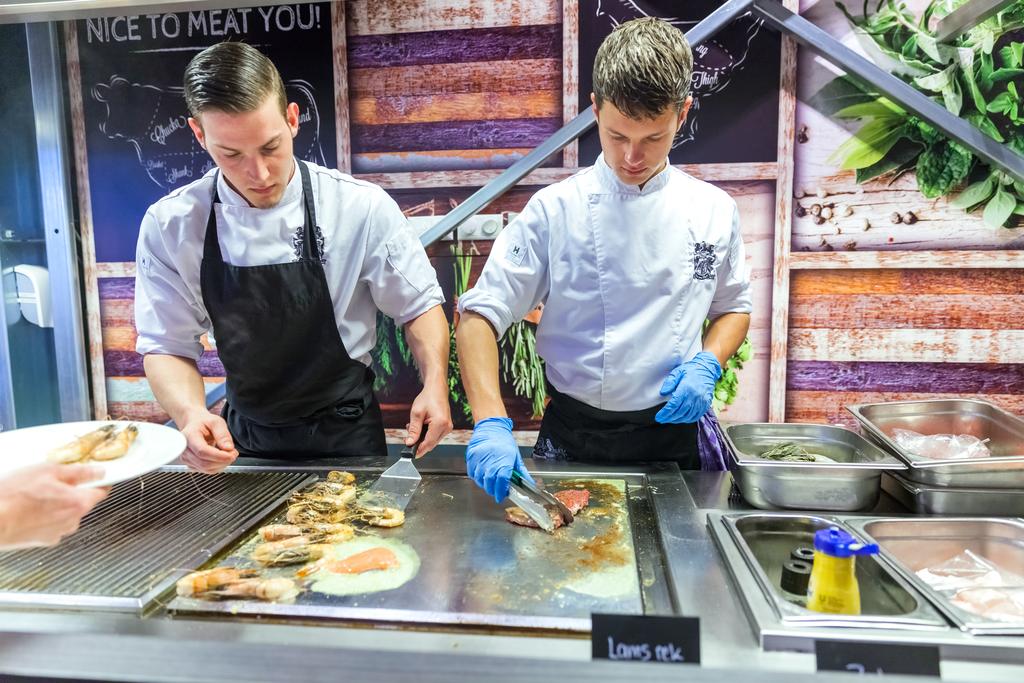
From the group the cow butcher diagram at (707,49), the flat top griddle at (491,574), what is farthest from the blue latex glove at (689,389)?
the cow butcher diagram at (707,49)

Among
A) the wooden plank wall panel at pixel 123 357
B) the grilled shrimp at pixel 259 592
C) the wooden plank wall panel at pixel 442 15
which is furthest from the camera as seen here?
the wooden plank wall panel at pixel 123 357

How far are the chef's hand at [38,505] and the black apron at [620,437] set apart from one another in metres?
1.23

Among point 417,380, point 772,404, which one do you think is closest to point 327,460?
point 417,380

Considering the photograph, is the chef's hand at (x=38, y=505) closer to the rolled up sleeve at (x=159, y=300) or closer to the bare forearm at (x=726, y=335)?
the rolled up sleeve at (x=159, y=300)

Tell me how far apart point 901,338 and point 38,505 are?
296cm

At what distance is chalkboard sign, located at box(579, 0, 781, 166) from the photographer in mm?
2793

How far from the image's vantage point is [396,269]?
204 centimetres

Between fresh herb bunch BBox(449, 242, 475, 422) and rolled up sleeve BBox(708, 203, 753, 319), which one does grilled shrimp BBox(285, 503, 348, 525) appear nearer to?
rolled up sleeve BBox(708, 203, 753, 319)

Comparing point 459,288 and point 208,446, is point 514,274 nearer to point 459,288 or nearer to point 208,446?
point 208,446

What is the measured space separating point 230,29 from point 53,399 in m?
1.92

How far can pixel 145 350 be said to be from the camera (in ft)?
6.51

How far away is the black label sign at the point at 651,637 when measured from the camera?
90cm

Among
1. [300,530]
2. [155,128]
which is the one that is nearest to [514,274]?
[300,530]

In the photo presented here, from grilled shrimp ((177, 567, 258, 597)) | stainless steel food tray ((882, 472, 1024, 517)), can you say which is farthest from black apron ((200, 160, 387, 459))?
stainless steel food tray ((882, 472, 1024, 517))
